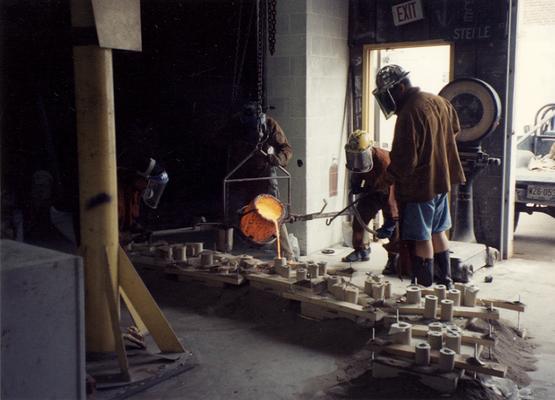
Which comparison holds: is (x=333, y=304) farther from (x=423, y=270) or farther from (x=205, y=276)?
(x=205, y=276)

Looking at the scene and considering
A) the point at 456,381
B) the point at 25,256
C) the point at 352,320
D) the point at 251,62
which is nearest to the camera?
the point at 25,256

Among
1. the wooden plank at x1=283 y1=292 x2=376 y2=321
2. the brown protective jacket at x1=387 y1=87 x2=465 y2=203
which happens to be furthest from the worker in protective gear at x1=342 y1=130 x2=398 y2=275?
the wooden plank at x1=283 y1=292 x2=376 y2=321

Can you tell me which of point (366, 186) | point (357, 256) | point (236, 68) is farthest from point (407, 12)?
point (357, 256)

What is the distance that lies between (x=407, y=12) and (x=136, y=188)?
4.01 m

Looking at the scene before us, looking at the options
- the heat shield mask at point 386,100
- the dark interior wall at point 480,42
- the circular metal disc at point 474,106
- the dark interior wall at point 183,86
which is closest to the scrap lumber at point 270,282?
the heat shield mask at point 386,100

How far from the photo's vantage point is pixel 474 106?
650 cm

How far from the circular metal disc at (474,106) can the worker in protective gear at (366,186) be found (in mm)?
865

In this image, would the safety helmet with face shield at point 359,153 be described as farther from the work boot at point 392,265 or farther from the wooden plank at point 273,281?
the wooden plank at point 273,281

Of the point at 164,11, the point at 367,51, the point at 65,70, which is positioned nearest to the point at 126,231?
the point at 65,70

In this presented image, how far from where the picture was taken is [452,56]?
737 cm

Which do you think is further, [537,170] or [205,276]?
[537,170]

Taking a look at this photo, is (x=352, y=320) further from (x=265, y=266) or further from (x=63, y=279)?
(x=63, y=279)

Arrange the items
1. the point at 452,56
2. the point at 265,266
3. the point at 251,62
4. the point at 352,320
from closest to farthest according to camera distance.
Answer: the point at 352,320
the point at 265,266
the point at 452,56
the point at 251,62

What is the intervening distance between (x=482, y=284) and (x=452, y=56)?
2675 mm
